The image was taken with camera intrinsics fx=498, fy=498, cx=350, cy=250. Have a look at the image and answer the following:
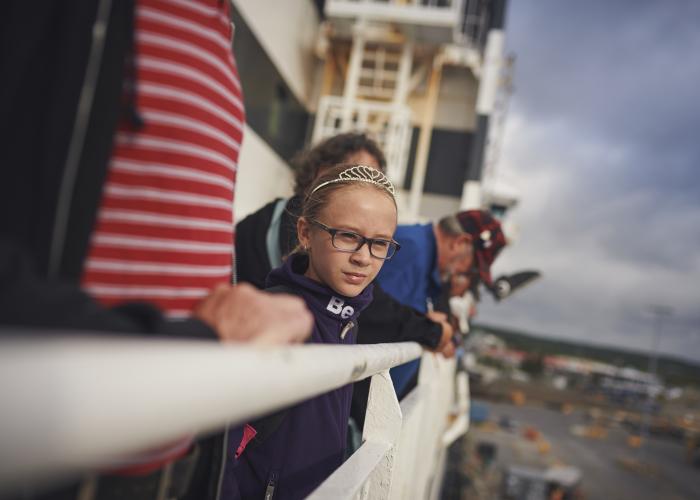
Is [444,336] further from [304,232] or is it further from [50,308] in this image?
[50,308]

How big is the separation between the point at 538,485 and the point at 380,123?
562 inches

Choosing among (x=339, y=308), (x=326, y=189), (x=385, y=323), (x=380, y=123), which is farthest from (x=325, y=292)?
(x=380, y=123)

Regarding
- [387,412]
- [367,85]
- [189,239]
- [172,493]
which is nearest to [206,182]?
[189,239]

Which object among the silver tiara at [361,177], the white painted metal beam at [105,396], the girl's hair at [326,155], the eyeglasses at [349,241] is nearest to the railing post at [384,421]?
the eyeglasses at [349,241]

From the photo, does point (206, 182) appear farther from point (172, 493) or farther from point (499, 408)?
point (499, 408)

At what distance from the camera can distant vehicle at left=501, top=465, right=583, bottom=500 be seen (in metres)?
16.2

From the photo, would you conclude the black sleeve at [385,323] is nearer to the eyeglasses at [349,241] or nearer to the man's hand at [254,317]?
the eyeglasses at [349,241]

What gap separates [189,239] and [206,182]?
0.10 m

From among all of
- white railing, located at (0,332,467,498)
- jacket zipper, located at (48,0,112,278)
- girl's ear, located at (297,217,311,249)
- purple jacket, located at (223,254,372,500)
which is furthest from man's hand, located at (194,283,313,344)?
girl's ear, located at (297,217,311,249)

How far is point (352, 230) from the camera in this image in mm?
1442

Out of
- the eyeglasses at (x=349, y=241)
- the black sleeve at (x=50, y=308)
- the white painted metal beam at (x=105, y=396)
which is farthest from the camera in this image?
A: the eyeglasses at (x=349, y=241)

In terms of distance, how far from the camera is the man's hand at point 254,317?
61 cm

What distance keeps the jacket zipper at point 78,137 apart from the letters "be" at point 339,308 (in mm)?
871

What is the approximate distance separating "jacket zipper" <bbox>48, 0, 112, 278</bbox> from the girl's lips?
861 millimetres
